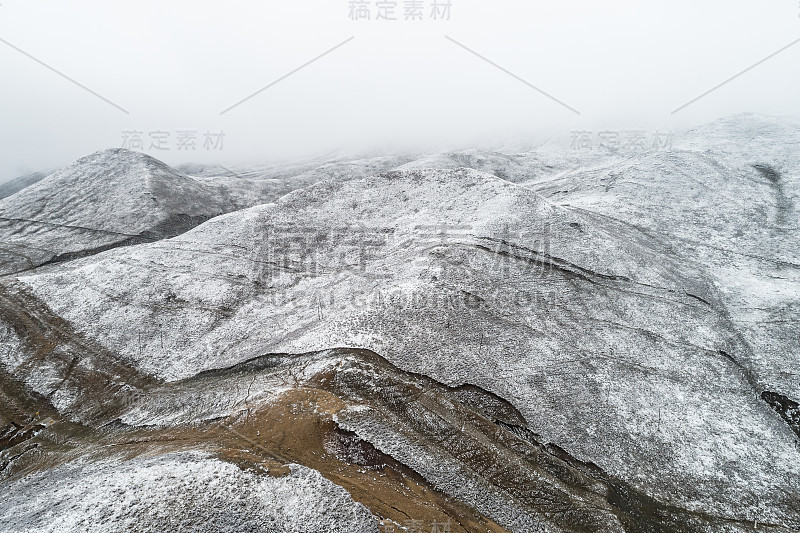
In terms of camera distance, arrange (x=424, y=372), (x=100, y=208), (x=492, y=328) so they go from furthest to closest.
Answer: (x=100, y=208) → (x=492, y=328) → (x=424, y=372)

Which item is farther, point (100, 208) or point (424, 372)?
point (100, 208)

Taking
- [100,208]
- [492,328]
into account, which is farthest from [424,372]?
[100,208]

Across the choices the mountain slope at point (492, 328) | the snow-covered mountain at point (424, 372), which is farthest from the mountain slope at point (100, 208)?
the mountain slope at point (492, 328)

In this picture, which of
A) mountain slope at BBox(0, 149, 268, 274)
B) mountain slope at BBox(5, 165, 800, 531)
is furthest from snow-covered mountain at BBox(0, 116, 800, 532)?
mountain slope at BBox(0, 149, 268, 274)

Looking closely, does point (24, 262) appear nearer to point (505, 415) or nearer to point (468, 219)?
point (468, 219)

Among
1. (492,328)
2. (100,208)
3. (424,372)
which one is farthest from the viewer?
(100,208)

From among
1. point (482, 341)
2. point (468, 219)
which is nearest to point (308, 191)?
point (468, 219)

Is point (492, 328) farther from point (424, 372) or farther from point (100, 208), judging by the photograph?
point (100, 208)

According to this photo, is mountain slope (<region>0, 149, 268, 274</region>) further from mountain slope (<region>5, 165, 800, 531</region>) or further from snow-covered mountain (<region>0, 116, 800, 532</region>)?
mountain slope (<region>5, 165, 800, 531</region>)

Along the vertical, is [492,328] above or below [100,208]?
below
